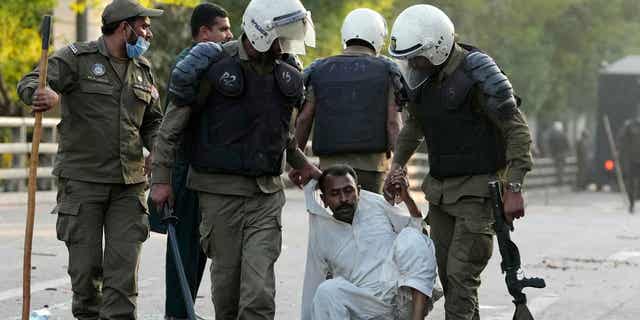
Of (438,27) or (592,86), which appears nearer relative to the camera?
(438,27)

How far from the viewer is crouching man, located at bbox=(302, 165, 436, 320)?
7.23m

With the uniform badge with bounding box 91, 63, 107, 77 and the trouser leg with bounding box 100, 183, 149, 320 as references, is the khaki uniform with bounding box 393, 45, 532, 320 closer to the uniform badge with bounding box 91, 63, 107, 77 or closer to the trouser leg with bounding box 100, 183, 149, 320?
the trouser leg with bounding box 100, 183, 149, 320

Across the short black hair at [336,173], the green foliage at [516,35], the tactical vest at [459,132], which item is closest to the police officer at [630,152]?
the green foliage at [516,35]

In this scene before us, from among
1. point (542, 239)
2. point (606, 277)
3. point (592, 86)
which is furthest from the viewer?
point (592, 86)

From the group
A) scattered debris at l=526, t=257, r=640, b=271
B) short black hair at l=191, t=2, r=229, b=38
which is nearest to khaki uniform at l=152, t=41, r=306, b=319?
short black hair at l=191, t=2, r=229, b=38

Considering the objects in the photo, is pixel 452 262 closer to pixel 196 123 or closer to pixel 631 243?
pixel 196 123

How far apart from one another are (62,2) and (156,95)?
20.9 m

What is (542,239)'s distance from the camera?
16875 millimetres

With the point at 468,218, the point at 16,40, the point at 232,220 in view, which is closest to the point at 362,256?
the point at 468,218

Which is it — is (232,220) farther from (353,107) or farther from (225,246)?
(353,107)

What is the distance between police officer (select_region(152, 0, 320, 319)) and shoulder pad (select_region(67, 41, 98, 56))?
67 centimetres

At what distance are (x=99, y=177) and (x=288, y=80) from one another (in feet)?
3.53

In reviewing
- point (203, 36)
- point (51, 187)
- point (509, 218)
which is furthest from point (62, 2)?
point (509, 218)

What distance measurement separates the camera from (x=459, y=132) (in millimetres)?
7367
